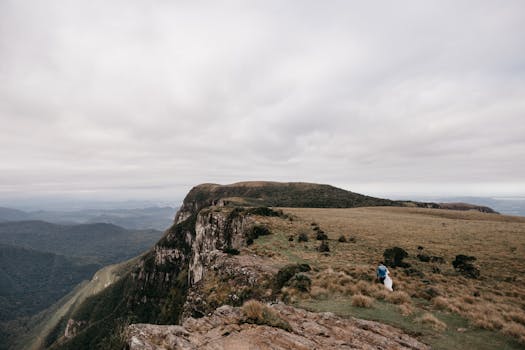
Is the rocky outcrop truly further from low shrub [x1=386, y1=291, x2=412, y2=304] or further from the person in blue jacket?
the person in blue jacket

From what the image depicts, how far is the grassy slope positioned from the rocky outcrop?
1.17 metres

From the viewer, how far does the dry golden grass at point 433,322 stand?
9.83 meters

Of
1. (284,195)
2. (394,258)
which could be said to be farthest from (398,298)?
(284,195)

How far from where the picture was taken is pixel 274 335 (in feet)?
29.5

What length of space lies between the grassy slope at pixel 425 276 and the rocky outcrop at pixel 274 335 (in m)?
1.17

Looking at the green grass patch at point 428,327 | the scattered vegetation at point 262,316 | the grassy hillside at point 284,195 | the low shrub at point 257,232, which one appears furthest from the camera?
the grassy hillside at point 284,195

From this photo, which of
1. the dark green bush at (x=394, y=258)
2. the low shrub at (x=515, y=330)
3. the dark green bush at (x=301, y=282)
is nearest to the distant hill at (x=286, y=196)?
the dark green bush at (x=394, y=258)

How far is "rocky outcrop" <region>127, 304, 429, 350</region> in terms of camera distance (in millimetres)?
8477

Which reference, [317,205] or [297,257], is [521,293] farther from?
[317,205]

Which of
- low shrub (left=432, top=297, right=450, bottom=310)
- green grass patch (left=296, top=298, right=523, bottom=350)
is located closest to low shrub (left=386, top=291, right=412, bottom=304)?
green grass patch (left=296, top=298, right=523, bottom=350)

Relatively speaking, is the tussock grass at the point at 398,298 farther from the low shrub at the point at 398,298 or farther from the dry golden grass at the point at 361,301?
the dry golden grass at the point at 361,301

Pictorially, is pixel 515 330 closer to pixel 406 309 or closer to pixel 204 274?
pixel 406 309

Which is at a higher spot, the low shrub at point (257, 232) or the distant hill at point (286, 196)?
the distant hill at point (286, 196)

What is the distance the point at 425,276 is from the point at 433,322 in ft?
27.2
